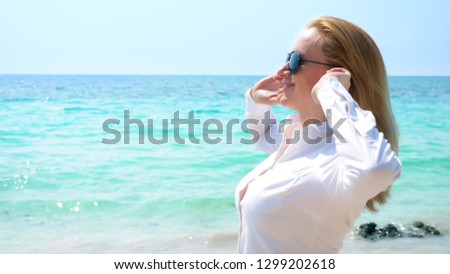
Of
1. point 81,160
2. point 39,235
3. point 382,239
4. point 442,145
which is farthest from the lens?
point 442,145

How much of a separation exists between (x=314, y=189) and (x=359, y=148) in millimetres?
300

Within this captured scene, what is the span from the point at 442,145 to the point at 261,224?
456 inches

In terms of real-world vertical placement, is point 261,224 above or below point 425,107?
above

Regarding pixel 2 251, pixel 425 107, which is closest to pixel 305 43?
pixel 2 251

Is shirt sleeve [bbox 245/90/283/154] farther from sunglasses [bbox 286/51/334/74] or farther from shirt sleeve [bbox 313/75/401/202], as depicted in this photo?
shirt sleeve [bbox 313/75/401/202]

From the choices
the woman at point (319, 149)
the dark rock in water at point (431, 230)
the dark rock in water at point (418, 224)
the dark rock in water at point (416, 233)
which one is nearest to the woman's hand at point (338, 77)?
the woman at point (319, 149)

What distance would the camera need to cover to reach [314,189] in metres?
1.98

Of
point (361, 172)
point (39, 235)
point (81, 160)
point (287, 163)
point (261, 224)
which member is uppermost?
point (361, 172)

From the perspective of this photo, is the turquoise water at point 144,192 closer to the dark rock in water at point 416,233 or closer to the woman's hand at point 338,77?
the dark rock in water at point 416,233

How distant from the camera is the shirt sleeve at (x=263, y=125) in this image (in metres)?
2.70

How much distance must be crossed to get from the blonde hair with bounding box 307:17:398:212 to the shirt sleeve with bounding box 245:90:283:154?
614 millimetres

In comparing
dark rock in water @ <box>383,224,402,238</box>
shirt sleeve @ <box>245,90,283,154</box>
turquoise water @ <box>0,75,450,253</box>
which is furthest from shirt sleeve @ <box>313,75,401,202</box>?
dark rock in water @ <box>383,224,402,238</box>

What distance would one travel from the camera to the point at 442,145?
1279cm
